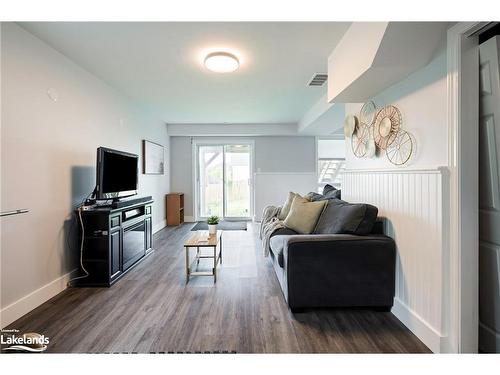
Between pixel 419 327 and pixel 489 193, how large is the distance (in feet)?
3.31

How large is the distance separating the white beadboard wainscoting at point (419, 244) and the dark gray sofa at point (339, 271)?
0.12 m

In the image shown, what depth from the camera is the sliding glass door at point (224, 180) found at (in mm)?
6719

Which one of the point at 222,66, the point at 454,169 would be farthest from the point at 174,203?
the point at 454,169

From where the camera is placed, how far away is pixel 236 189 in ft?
22.3

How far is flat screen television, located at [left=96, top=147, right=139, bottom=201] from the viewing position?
2.71 m

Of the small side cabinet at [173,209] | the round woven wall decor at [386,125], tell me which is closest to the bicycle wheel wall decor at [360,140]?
the round woven wall decor at [386,125]


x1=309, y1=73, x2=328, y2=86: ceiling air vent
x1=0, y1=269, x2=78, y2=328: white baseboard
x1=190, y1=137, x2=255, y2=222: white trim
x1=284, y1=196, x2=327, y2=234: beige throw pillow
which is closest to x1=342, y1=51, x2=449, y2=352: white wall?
x1=284, y1=196, x2=327, y2=234: beige throw pillow

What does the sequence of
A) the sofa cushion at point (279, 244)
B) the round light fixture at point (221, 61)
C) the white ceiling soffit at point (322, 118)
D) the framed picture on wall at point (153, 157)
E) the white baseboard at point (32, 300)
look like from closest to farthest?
the white baseboard at point (32, 300)
the sofa cushion at point (279, 244)
the round light fixture at point (221, 61)
the white ceiling soffit at point (322, 118)
the framed picture on wall at point (153, 157)

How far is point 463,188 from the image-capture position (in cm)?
151

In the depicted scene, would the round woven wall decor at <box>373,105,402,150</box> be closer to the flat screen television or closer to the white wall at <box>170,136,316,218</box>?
the flat screen television

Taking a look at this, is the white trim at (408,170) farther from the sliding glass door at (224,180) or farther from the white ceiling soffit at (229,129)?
the sliding glass door at (224,180)

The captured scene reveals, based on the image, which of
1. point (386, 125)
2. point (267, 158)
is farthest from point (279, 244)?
point (267, 158)
